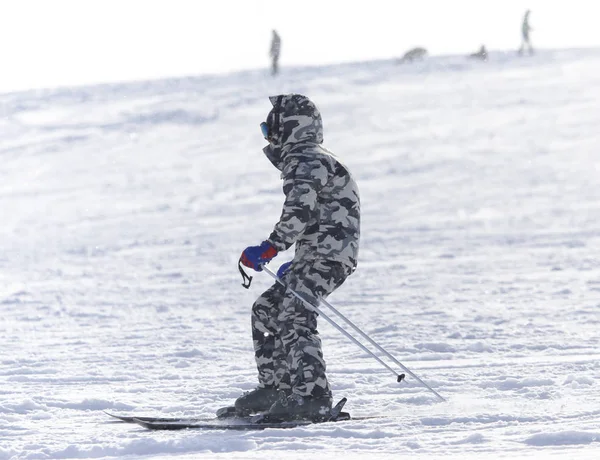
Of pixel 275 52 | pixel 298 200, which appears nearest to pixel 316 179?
pixel 298 200

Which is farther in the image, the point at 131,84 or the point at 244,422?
the point at 131,84

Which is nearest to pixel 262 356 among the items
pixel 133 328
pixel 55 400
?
pixel 55 400

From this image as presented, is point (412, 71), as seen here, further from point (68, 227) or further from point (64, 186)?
point (68, 227)

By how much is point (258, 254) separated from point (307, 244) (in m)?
0.34

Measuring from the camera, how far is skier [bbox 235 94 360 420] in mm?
4367

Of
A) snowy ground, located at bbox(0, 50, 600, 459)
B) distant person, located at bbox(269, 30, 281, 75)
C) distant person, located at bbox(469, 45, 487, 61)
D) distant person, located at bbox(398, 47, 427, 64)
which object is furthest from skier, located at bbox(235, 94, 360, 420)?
distant person, located at bbox(398, 47, 427, 64)

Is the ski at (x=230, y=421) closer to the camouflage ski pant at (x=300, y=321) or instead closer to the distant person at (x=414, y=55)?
the camouflage ski pant at (x=300, y=321)

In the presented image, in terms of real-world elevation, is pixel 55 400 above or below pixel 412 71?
below

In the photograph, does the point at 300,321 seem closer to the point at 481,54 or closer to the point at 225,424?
the point at 225,424

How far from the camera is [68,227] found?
51.6 ft

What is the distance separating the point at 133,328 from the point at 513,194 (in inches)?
374

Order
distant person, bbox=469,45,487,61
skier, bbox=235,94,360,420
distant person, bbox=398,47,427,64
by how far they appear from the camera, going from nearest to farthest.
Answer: skier, bbox=235,94,360,420, distant person, bbox=469,45,487,61, distant person, bbox=398,47,427,64

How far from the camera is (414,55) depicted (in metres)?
34.4

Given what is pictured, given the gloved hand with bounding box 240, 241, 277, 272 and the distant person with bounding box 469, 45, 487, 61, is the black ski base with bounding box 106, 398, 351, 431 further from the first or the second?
the distant person with bounding box 469, 45, 487, 61
